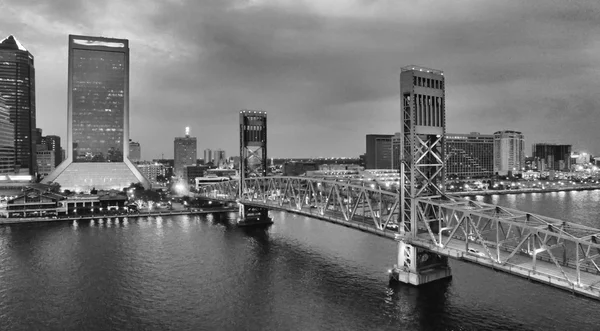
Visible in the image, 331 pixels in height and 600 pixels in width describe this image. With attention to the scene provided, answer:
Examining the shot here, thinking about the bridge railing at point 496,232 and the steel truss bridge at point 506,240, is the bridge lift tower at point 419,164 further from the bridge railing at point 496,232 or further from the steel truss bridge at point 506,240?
the bridge railing at point 496,232

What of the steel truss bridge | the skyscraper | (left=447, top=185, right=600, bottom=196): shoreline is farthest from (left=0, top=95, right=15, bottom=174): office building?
(left=447, top=185, right=600, bottom=196): shoreline

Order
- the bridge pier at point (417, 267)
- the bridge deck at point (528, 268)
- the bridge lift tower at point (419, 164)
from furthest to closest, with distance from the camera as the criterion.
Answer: the bridge lift tower at point (419, 164) < the bridge pier at point (417, 267) < the bridge deck at point (528, 268)

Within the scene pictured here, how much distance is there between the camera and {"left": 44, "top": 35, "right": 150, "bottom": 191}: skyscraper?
122 metres

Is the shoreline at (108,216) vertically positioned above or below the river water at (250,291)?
above

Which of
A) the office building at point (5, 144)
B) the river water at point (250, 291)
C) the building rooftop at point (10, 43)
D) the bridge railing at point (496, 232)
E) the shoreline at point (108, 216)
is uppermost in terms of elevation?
the building rooftop at point (10, 43)

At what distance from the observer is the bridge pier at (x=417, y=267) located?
36.0 metres

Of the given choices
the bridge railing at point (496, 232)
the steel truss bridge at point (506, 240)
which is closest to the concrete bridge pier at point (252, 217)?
the bridge railing at point (496, 232)

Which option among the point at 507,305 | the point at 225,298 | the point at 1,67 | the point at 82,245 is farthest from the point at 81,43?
the point at 507,305

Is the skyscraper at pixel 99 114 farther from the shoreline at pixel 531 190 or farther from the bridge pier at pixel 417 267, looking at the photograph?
the shoreline at pixel 531 190

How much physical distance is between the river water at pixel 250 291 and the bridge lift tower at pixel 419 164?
1.85 m

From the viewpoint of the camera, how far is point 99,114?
415ft

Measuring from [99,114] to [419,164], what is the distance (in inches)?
4649

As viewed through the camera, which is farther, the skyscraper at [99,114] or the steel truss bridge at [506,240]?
the skyscraper at [99,114]

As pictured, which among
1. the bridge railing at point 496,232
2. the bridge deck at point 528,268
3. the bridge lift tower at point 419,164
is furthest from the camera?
the bridge lift tower at point 419,164
